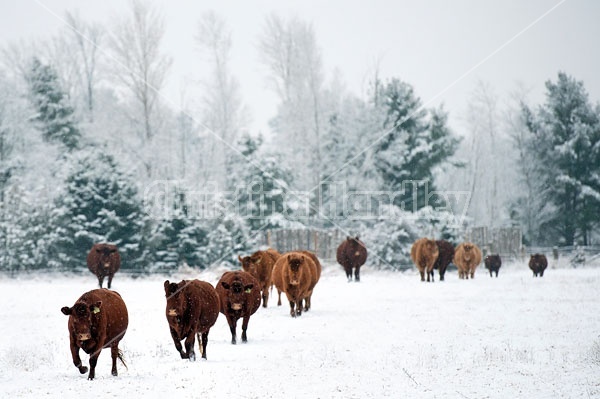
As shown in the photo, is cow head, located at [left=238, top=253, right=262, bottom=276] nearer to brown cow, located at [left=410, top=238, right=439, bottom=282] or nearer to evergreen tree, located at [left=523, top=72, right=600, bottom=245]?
brown cow, located at [left=410, top=238, right=439, bottom=282]

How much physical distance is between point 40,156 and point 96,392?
35047 mm

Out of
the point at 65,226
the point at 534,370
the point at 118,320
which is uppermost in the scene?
the point at 65,226

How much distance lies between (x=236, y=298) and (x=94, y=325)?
363 centimetres

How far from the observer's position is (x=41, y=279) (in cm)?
3061

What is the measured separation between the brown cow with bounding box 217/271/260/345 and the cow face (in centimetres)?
181

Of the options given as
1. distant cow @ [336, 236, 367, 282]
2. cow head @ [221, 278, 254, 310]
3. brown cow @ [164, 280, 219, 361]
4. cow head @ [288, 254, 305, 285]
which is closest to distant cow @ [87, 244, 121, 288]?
distant cow @ [336, 236, 367, 282]

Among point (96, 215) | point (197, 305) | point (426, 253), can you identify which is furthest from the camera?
point (96, 215)

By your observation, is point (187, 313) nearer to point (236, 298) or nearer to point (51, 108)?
point (236, 298)

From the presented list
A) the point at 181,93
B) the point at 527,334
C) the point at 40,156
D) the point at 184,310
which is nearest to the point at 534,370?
the point at 527,334

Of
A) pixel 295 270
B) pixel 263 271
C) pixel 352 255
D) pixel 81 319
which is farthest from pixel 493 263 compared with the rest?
pixel 81 319

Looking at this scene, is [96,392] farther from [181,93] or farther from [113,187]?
[181,93]

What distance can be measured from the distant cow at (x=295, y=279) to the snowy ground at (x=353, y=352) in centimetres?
47

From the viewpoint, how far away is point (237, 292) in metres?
12.9

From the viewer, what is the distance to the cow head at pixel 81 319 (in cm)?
950
